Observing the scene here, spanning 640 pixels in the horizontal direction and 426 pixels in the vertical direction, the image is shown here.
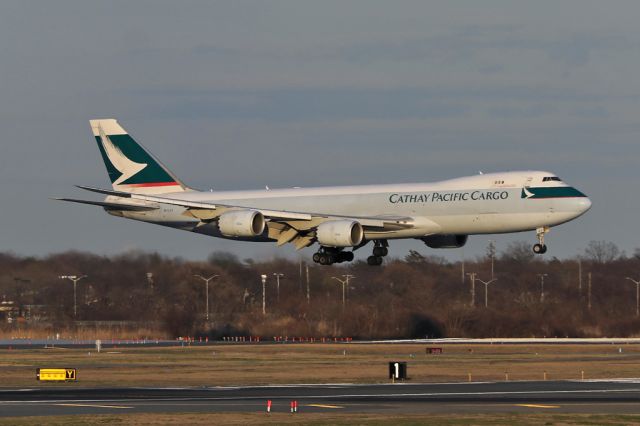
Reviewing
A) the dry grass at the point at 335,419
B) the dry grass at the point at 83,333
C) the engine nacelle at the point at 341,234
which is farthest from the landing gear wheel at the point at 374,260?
the dry grass at the point at 335,419

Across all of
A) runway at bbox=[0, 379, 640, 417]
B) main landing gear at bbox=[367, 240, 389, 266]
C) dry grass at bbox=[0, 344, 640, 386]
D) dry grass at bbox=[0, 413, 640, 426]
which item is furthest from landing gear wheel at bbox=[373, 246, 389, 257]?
dry grass at bbox=[0, 413, 640, 426]

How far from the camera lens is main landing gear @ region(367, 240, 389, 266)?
291 ft

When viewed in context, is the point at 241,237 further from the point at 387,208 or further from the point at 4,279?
the point at 4,279

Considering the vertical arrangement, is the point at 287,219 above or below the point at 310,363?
above

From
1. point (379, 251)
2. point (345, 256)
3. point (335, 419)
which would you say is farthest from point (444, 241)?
point (335, 419)

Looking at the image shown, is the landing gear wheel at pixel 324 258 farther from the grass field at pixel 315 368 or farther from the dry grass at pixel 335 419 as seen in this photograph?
the dry grass at pixel 335 419

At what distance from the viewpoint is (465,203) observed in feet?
265

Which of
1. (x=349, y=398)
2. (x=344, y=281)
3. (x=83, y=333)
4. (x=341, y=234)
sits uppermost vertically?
(x=341, y=234)

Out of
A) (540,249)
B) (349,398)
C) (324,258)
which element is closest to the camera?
(349,398)

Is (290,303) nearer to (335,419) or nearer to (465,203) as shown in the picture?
(465,203)

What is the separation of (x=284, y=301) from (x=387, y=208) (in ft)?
126

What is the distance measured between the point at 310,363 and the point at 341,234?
7968 millimetres

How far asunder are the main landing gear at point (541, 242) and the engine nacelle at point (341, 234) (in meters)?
10.6

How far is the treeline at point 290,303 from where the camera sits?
118062 millimetres
